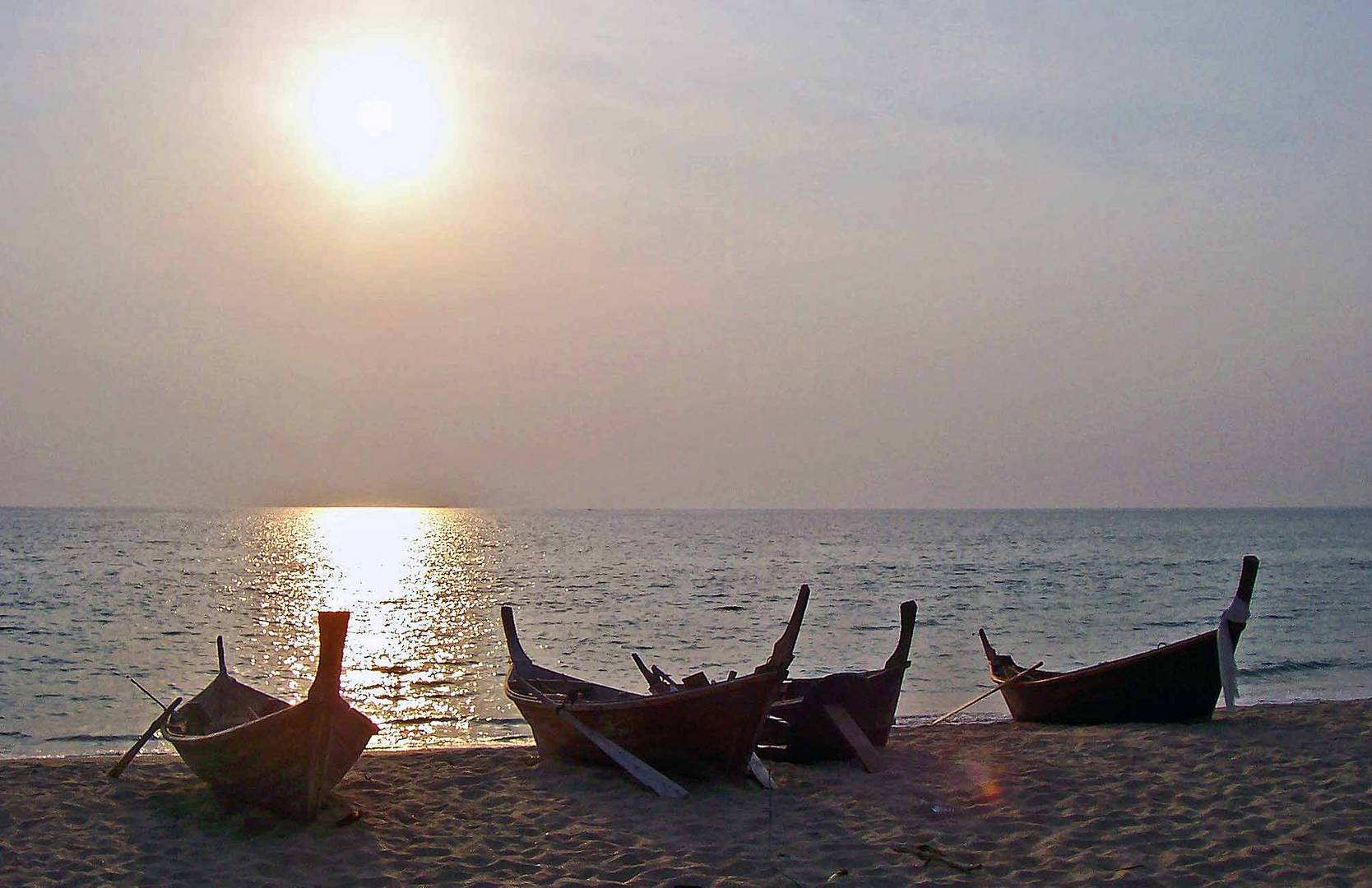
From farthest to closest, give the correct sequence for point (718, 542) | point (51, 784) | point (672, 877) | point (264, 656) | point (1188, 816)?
1. point (718, 542)
2. point (264, 656)
3. point (51, 784)
4. point (1188, 816)
5. point (672, 877)

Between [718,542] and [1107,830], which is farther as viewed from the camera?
[718,542]

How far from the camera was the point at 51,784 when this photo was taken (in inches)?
439

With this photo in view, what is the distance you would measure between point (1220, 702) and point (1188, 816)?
9.19 meters

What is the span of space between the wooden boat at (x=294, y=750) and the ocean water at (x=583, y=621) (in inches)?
228

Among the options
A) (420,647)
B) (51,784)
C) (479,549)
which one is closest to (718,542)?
(479,549)

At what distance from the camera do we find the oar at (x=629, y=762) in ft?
34.6

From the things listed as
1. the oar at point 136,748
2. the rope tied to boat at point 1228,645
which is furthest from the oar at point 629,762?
the rope tied to boat at point 1228,645

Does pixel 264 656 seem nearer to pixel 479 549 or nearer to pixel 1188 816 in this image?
pixel 1188 816

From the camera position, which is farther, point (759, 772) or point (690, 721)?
point (759, 772)

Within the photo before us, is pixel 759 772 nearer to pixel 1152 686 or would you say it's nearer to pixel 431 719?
pixel 1152 686

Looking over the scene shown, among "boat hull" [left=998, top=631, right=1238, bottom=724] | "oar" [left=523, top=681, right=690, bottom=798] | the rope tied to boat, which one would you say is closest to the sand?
"oar" [left=523, top=681, right=690, bottom=798]

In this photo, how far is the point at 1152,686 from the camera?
1391cm

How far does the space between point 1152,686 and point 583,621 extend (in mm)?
22888

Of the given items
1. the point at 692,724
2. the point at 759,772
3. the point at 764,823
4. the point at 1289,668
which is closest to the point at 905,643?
the point at 759,772
